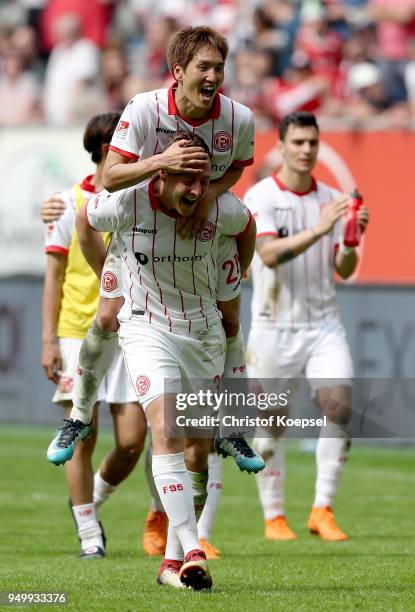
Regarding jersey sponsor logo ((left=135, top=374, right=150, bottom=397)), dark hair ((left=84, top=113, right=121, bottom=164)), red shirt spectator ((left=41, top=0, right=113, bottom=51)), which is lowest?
jersey sponsor logo ((left=135, top=374, right=150, bottom=397))

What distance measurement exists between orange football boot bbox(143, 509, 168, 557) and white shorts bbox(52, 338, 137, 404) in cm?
77

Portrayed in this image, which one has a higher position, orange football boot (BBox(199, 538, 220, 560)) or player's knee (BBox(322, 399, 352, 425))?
player's knee (BBox(322, 399, 352, 425))

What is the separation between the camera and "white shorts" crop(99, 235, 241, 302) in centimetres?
725

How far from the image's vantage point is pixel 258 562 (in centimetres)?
843

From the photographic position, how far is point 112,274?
7.36 m

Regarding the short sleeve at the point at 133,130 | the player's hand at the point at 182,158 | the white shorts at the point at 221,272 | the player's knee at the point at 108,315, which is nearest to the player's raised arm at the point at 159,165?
the player's hand at the point at 182,158

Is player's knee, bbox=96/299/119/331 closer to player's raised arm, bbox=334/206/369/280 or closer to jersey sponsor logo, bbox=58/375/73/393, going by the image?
jersey sponsor logo, bbox=58/375/73/393

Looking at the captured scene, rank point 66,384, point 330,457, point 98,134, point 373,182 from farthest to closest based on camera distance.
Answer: point 373,182 < point 330,457 < point 66,384 < point 98,134

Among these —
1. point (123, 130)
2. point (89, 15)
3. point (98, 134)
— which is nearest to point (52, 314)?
point (98, 134)

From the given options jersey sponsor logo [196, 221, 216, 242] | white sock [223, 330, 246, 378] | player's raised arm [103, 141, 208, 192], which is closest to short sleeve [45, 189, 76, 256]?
white sock [223, 330, 246, 378]

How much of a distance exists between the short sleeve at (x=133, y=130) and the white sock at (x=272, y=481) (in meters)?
3.98

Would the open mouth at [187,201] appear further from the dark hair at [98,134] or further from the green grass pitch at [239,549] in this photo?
the dark hair at [98,134]

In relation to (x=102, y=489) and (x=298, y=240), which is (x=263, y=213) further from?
(x=102, y=489)

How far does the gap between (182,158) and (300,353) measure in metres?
4.04
